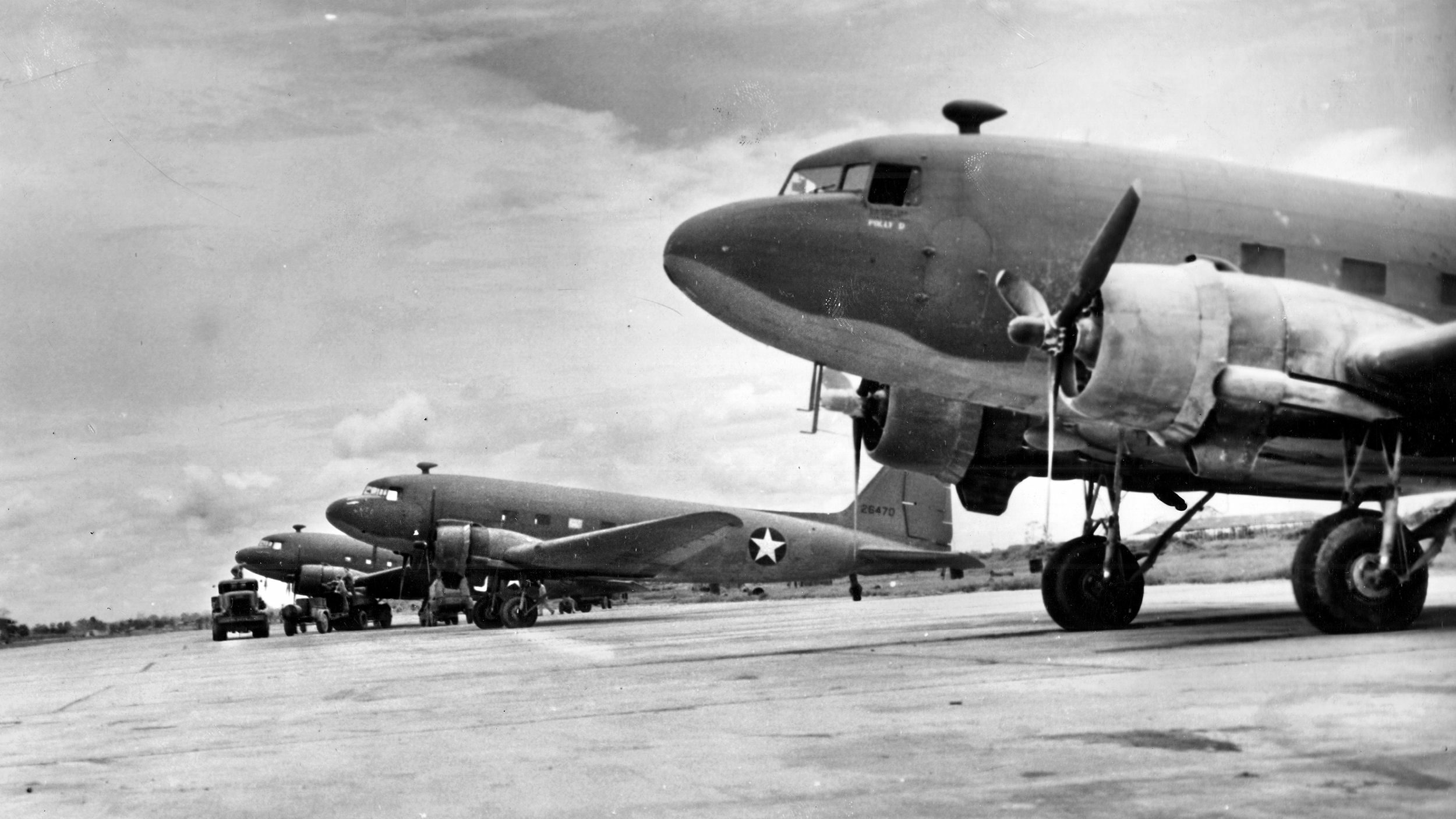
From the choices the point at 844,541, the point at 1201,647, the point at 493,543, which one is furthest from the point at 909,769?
the point at 844,541

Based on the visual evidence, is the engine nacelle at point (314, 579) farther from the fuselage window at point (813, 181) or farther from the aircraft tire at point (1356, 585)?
the aircraft tire at point (1356, 585)

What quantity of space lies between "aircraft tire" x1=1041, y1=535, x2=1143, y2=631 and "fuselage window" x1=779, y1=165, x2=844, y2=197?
13.7ft

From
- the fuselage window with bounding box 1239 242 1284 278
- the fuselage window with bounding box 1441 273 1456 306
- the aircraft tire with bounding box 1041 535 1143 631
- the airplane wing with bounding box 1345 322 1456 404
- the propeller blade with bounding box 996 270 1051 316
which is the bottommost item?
the aircraft tire with bounding box 1041 535 1143 631

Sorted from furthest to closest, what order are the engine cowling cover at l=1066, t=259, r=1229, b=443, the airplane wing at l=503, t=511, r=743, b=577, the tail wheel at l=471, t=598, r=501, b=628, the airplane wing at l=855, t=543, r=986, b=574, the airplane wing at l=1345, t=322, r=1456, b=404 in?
the airplane wing at l=855, t=543, r=986, b=574
the tail wheel at l=471, t=598, r=501, b=628
the airplane wing at l=503, t=511, r=743, b=577
the engine cowling cover at l=1066, t=259, r=1229, b=443
the airplane wing at l=1345, t=322, r=1456, b=404

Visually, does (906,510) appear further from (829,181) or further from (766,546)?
(829,181)

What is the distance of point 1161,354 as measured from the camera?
853cm

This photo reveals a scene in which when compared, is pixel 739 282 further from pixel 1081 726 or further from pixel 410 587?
pixel 410 587

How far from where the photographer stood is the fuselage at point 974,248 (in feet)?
34.0

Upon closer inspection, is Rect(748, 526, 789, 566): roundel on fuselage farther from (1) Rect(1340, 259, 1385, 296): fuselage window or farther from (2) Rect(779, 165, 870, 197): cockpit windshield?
(1) Rect(1340, 259, 1385, 296): fuselage window

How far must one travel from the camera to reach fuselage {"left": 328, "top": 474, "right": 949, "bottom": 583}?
29750 mm

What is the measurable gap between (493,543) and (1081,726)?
962 inches

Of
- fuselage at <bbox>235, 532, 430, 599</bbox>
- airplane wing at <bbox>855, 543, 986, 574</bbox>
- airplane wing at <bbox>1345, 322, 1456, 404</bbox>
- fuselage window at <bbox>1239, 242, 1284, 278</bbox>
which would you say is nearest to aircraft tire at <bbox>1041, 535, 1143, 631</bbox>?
fuselage window at <bbox>1239, 242, 1284, 278</bbox>

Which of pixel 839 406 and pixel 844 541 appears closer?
pixel 839 406

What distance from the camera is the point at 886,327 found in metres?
10.4
